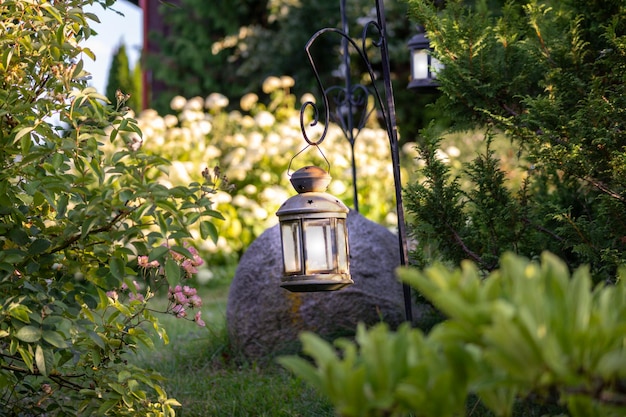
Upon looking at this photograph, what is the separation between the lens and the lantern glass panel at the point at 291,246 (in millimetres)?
2809

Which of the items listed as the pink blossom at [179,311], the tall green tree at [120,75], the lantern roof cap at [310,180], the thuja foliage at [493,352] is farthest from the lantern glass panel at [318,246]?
the tall green tree at [120,75]

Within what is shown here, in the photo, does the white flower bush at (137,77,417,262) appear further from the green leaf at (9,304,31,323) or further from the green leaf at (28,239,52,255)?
the green leaf at (9,304,31,323)

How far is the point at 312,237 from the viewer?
2.80m

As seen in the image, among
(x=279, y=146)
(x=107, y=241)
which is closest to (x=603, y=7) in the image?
(x=107, y=241)

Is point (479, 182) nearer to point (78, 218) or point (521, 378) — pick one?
point (78, 218)

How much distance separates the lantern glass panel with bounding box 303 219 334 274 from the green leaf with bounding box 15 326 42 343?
93 centimetres

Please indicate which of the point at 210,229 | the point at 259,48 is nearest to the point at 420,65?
the point at 210,229

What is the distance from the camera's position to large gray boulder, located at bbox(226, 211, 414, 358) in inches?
184

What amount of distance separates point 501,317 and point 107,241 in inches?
69.9

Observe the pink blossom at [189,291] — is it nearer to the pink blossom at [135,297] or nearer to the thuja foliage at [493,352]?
the pink blossom at [135,297]

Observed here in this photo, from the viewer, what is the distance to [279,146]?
329 inches

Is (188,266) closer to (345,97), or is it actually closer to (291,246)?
(291,246)

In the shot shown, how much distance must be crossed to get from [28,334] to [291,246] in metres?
→ 0.94

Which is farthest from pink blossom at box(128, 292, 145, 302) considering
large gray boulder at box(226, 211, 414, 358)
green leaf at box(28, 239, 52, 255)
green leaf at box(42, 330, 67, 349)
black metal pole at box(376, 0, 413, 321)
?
large gray boulder at box(226, 211, 414, 358)
